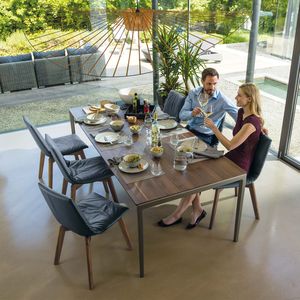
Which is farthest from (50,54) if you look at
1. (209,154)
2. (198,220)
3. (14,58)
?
(198,220)

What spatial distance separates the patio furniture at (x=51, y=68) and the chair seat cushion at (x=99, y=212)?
255cm

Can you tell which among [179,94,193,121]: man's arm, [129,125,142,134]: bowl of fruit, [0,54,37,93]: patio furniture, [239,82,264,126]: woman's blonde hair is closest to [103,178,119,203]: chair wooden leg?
[129,125,142,134]: bowl of fruit

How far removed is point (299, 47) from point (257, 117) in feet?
4.22

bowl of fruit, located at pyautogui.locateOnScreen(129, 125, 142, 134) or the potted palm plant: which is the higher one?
the potted palm plant

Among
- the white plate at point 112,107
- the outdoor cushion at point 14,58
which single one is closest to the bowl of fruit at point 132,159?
the white plate at point 112,107

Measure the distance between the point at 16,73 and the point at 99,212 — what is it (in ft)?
10.1

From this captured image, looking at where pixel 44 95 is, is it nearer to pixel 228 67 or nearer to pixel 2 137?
pixel 2 137

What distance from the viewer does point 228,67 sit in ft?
16.2

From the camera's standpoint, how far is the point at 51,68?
507 cm

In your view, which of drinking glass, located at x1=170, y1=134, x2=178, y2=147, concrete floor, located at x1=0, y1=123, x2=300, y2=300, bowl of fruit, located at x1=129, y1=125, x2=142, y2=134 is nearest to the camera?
concrete floor, located at x1=0, y1=123, x2=300, y2=300

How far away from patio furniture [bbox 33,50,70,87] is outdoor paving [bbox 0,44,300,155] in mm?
118

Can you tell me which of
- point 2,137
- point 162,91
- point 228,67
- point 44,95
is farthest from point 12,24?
point 228,67

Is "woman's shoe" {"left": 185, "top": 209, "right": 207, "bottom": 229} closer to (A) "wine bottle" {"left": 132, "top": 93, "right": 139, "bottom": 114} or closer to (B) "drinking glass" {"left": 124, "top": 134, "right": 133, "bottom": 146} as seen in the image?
(B) "drinking glass" {"left": 124, "top": 134, "right": 133, "bottom": 146}

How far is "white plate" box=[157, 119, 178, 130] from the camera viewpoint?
3.39m
